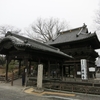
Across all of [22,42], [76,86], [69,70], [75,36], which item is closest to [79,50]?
[75,36]

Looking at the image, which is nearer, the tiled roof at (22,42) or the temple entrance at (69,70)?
the tiled roof at (22,42)

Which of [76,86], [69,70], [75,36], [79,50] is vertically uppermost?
[75,36]

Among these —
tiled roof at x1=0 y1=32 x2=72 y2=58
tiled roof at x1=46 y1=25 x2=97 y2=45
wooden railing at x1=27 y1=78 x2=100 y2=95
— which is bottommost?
wooden railing at x1=27 y1=78 x2=100 y2=95

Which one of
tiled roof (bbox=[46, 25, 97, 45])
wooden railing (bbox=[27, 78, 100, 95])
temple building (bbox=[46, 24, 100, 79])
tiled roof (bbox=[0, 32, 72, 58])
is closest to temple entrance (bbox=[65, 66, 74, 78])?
temple building (bbox=[46, 24, 100, 79])

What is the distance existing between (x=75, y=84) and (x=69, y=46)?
1210 centimetres

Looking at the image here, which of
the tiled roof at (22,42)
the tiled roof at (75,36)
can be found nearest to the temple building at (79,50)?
the tiled roof at (75,36)

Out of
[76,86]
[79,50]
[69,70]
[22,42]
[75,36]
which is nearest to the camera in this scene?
[76,86]

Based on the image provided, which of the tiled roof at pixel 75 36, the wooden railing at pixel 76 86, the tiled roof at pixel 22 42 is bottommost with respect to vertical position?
the wooden railing at pixel 76 86

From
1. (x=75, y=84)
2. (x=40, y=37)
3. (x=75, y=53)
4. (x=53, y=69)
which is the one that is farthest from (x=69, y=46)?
(x=40, y=37)

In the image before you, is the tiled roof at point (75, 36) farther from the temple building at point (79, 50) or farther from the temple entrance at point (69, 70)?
the temple entrance at point (69, 70)

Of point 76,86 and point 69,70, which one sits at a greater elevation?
point 69,70

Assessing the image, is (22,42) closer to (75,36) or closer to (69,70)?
(69,70)

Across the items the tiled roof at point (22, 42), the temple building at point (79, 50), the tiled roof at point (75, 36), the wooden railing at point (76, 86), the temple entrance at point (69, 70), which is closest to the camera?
the wooden railing at point (76, 86)

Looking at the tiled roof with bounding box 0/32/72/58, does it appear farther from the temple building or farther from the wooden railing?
the temple building
